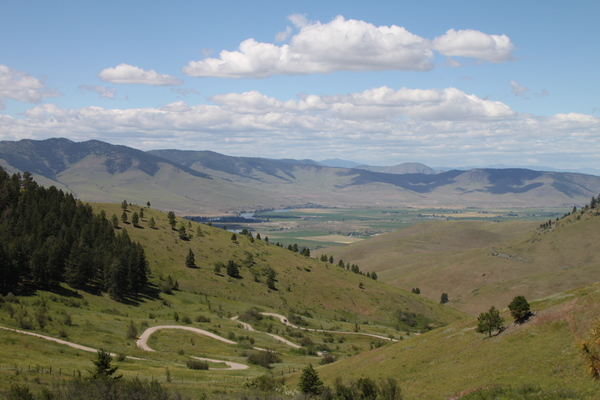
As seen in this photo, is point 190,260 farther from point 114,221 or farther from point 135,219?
point 114,221

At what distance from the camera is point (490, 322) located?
4169 cm

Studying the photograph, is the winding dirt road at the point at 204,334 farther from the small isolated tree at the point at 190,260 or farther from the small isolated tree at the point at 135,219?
the small isolated tree at the point at 135,219

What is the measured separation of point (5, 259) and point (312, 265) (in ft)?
305

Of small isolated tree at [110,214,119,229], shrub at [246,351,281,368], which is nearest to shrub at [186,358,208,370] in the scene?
shrub at [246,351,281,368]

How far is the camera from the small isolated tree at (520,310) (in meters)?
41.1

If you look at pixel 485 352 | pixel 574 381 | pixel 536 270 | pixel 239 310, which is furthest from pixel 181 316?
pixel 536 270

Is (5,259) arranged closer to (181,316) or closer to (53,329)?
(53,329)

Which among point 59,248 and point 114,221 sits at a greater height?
point 114,221

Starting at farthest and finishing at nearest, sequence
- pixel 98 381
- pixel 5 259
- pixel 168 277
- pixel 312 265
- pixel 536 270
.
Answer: pixel 536 270 → pixel 312 265 → pixel 168 277 → pixel 5 259 → pixel 98 381

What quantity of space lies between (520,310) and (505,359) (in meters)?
8.64

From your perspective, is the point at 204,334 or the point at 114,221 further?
the point at 114,221

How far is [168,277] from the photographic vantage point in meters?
100

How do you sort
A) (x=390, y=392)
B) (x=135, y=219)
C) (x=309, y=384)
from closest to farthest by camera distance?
1. (x=390, y=392)
2. (x=309, y=384)
3. (x=135, y=219)

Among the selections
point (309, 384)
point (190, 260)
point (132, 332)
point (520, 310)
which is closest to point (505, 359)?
point (520, 310)
